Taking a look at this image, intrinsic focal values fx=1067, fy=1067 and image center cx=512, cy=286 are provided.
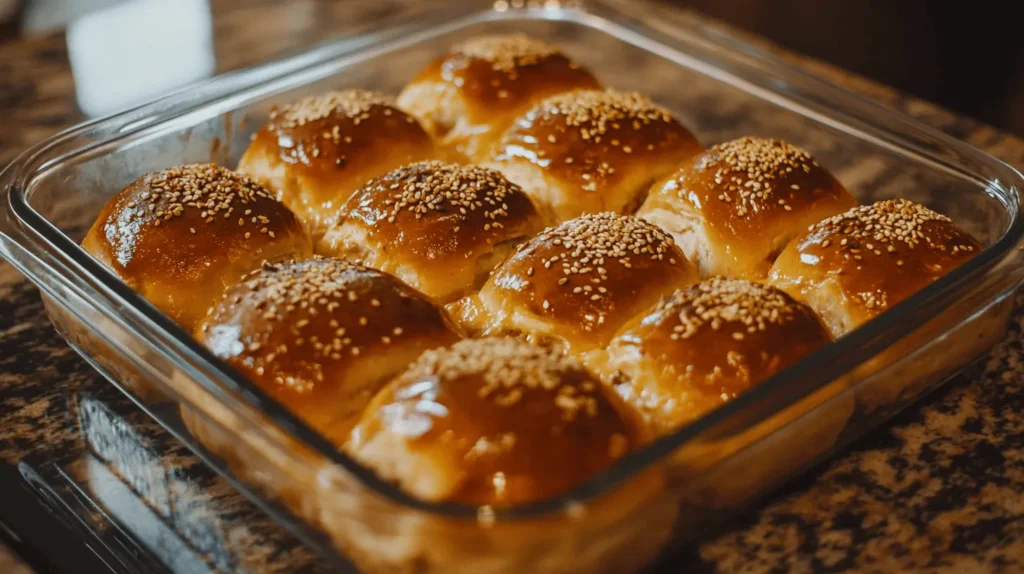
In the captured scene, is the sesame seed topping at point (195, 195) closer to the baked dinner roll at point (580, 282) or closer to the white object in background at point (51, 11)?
the baked dinner roll at point (580, 282)

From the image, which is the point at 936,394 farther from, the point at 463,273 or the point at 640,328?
the point at 463,273

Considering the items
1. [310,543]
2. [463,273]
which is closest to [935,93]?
[463,273]

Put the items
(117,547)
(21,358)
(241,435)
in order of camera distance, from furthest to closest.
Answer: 1. (21,358)
2. (117,547)
3. (241,435)

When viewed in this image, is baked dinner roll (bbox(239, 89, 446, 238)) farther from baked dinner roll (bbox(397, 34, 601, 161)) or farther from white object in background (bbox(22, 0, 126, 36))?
white object in background (bbox(22, 0, 126, 36))

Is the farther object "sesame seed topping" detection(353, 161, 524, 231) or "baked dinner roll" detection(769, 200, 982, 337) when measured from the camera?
"sesame seed topping" detection(353, 161, 524, 231)

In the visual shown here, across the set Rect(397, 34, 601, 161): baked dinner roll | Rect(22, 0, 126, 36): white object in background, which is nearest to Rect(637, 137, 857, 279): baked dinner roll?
Rect(397, 34, 601, 161): baked dinner roll

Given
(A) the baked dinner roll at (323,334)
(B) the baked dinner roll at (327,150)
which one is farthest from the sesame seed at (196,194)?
(A) the baked dinner roll at (323,334)
